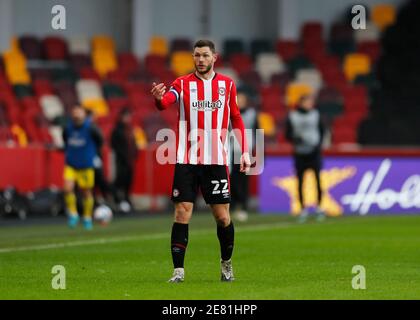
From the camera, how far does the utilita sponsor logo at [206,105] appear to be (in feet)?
40.3

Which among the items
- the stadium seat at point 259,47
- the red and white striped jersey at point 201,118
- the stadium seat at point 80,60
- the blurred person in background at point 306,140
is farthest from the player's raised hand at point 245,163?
the stadium seat at point 259,47

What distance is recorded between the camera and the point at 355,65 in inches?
1532

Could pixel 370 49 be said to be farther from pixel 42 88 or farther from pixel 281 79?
pixel 42 88

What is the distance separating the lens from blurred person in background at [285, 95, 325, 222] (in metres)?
24.7

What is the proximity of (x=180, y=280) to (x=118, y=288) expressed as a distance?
735 mm

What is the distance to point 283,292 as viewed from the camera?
37.7ft

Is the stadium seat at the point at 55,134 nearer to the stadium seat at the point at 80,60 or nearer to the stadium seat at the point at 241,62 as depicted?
the stadium seat at the point at 80,60

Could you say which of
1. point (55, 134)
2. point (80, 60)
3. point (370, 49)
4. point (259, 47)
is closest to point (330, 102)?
point (370, 49)

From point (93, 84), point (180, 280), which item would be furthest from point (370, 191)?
point (180, 280)

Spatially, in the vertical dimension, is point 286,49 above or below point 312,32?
below

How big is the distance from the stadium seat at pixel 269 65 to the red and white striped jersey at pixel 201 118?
26.4 m

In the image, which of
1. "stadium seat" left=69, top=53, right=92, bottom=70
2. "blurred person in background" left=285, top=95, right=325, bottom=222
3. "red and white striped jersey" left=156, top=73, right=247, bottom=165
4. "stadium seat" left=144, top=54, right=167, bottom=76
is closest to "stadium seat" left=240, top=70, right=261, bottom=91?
"stadium seat" left=144, top=54, right=167, bottom=76

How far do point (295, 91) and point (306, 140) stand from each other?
42.3 ft

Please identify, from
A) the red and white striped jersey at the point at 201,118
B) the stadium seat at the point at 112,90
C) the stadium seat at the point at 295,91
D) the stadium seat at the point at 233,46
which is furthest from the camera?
the stadium seat at the point at 233,46
